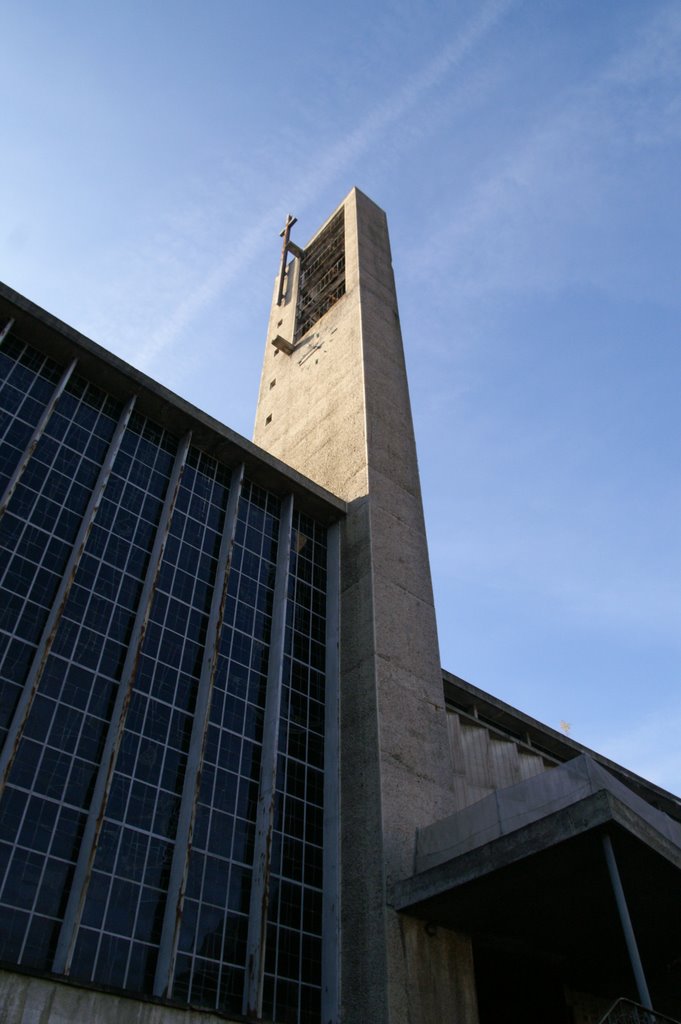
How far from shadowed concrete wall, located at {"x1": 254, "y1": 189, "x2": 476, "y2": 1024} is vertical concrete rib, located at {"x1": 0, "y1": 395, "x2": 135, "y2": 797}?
667 centimetres

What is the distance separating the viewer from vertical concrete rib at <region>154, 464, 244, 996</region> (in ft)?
45.1

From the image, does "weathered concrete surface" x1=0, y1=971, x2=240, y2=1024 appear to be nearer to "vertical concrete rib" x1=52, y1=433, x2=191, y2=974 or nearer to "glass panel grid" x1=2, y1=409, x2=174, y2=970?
"vertical concrete rib" x1=52, y1=433, x2=191, y2=974

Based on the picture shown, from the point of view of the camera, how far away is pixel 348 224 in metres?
35.8

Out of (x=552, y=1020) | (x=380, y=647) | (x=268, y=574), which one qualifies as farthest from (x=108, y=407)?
(x=552, y=1020)

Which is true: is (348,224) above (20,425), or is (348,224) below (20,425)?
above

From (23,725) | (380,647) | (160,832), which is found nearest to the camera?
(23,725)

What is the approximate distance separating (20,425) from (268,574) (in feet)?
21.6

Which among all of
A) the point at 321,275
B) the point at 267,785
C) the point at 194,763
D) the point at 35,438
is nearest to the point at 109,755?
the point at 194,763

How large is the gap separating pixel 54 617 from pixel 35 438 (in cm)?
403

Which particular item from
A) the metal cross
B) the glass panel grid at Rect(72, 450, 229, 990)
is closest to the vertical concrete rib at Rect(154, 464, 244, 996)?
the glass panel grid at Rect(72, 450, 229, 990)

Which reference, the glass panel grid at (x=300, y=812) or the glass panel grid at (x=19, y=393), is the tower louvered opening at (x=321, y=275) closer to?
the glass panel grid at (x=300, y=812)

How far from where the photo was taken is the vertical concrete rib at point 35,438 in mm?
16047

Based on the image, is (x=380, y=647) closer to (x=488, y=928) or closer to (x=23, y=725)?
(x=488, y=928)

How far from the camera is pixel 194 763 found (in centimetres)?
1595
